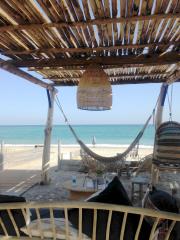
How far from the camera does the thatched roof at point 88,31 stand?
186 cm

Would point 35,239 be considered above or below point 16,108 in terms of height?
below

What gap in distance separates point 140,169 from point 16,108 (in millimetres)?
39836

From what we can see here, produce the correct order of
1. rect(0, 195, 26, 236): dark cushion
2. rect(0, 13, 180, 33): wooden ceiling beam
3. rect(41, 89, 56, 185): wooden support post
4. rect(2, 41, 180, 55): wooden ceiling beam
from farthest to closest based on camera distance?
rect(41, 89, 56, 185): wooden support post
rect(2, 41, 180, 55): wooden ceiling beam
rect(0, 13, 180, 33): wooden ceiling beam
rect(0, 195, 26, 236): dark cushion

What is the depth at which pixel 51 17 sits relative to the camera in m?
2.01

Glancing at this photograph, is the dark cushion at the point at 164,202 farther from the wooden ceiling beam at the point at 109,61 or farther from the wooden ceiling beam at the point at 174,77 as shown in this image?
the wooden ceiling beam at the point at 174,77

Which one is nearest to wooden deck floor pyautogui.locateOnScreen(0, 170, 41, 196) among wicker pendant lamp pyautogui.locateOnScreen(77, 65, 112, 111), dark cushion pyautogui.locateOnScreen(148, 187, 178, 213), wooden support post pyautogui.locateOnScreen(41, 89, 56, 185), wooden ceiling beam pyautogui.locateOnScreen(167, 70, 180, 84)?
wooden support post pyautogui.locateOnScreen(41, 89, 56, 185)

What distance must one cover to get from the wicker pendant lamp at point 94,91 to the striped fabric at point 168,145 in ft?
3.80

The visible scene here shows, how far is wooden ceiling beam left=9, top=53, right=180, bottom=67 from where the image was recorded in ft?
10.1

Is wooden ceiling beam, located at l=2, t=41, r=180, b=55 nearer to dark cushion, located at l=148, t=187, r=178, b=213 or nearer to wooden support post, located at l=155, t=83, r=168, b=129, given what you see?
dark cushion, located at l=148, t=187, r=178, b=213

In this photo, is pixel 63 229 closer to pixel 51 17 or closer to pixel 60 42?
pixel 51 17

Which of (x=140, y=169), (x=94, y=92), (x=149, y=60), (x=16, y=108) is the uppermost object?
(x=16, y=108)

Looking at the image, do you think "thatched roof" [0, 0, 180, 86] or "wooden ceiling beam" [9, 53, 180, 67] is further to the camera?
"wooden ceiling beam" [9, 53, 180, 67]

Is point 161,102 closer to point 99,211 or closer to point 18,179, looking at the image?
point 18,179

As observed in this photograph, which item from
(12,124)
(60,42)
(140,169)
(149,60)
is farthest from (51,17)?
(12,124)
